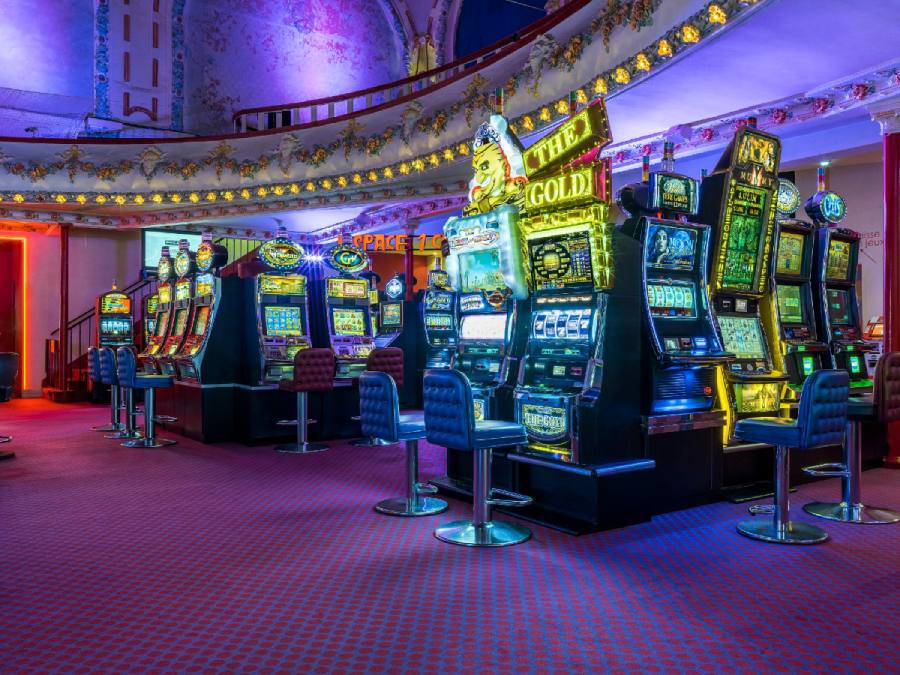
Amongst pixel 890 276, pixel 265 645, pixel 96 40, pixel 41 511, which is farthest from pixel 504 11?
pixel 265 645

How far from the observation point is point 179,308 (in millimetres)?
8414

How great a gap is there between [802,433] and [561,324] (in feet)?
4.60

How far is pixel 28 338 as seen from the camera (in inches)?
511

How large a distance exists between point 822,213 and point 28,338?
12.8 meters

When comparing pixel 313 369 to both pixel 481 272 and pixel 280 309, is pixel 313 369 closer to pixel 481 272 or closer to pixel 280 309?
pixel 280 309

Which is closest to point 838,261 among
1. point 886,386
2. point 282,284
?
point 886,386

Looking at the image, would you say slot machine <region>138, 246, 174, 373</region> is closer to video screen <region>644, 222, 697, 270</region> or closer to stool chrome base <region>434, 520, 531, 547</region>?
stool chrome base <region>434, 520, 531, 547</region>

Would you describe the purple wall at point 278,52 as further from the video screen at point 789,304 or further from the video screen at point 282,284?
the video screen at point 789,304

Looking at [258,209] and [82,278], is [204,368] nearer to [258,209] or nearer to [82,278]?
[258,209]

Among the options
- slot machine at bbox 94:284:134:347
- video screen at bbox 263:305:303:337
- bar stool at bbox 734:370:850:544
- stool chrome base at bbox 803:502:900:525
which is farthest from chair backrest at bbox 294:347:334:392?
slot machine at bbox 94:284:134:347

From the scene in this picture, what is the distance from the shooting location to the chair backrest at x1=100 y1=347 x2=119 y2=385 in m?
7.66

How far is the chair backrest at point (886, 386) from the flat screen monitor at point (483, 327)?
2167 mm

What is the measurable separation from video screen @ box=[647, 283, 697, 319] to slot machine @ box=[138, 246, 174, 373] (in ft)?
20.3

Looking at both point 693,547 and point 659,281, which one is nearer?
point 693,547
